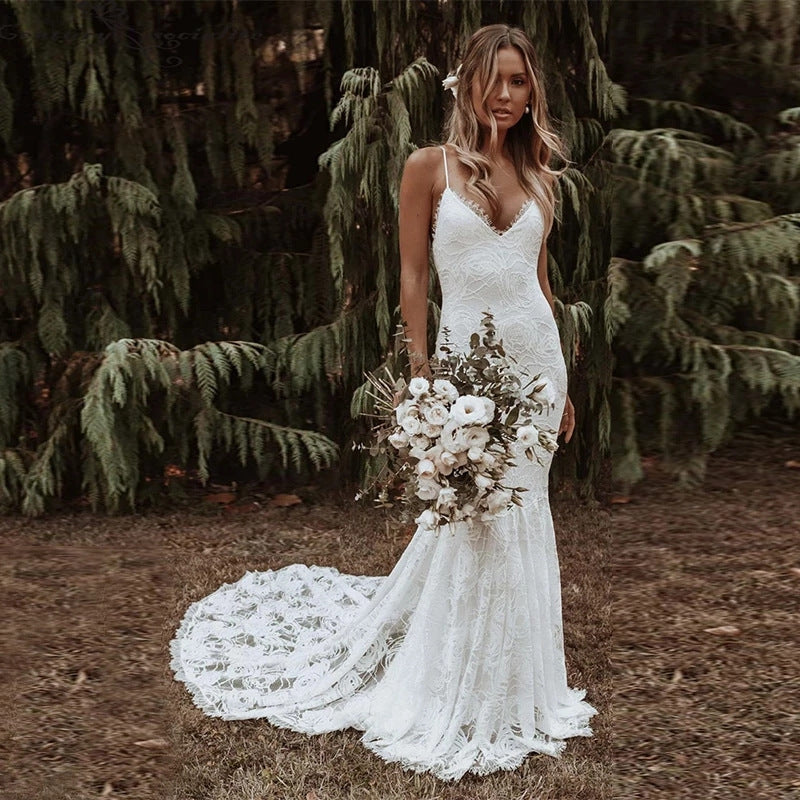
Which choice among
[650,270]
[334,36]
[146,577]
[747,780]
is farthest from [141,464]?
[747,780]

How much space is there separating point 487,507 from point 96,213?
2.95m

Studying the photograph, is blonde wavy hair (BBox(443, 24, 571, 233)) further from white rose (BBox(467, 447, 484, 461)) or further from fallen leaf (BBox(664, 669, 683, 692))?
fallen leaf (BBox(664, 669, 683, 692))

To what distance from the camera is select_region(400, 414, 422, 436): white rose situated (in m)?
2.57

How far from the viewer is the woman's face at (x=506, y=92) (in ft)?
9.25

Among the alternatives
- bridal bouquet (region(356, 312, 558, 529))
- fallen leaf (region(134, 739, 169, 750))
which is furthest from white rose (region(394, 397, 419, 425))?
fallen leaf (region(134, 739, 169, 750))

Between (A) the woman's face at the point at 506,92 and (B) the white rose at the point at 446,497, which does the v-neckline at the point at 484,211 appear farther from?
(B) the white rose at the point at 446,497

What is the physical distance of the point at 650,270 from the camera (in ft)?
13.4

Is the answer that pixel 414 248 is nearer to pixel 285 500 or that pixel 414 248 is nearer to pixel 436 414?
pixel 436 414

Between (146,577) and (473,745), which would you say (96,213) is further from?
(473,745)

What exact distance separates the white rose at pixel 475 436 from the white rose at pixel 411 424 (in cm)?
13

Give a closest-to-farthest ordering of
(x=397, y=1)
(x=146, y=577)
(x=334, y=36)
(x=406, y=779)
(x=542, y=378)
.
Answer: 1. (x=406, y=779)
2. (x=542, y=378)
3. (x=146, y=577)
4. (x=397, y=1)
5. (x=334, y=36)

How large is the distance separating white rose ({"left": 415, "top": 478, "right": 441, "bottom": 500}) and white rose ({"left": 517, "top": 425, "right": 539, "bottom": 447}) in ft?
0.87

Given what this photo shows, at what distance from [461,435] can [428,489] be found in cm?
18

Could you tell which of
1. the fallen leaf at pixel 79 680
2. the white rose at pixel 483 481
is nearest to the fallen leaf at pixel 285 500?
the fallen leaf at pixel 79 680
